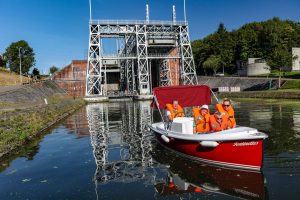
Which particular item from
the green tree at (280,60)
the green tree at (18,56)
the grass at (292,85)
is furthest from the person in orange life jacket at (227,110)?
the green tree at (18,56)

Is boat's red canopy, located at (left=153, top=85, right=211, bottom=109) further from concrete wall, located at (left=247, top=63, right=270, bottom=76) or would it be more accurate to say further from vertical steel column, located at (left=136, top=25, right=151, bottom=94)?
concrete wall, located at (left=247, top=63, right=270, bottom=76)

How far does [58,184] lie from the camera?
1216cm

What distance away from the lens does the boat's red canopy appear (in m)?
19.2

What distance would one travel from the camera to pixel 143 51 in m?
80.2

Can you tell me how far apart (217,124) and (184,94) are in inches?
218

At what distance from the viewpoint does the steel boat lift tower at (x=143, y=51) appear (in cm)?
7419

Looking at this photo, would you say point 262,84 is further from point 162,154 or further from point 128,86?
point 162,154

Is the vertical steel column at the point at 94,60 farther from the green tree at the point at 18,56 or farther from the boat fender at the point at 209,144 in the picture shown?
the boat fender at the point at 209,144

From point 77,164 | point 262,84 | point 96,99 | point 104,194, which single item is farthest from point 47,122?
point 262,84

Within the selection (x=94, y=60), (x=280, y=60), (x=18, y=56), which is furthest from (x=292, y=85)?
(x=18, y=56)

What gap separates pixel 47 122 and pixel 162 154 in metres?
15.3

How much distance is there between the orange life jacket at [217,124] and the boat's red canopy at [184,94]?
199 inches

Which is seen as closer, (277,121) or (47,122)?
(277,121)

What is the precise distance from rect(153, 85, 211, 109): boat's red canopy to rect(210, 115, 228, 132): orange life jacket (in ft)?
16.6
